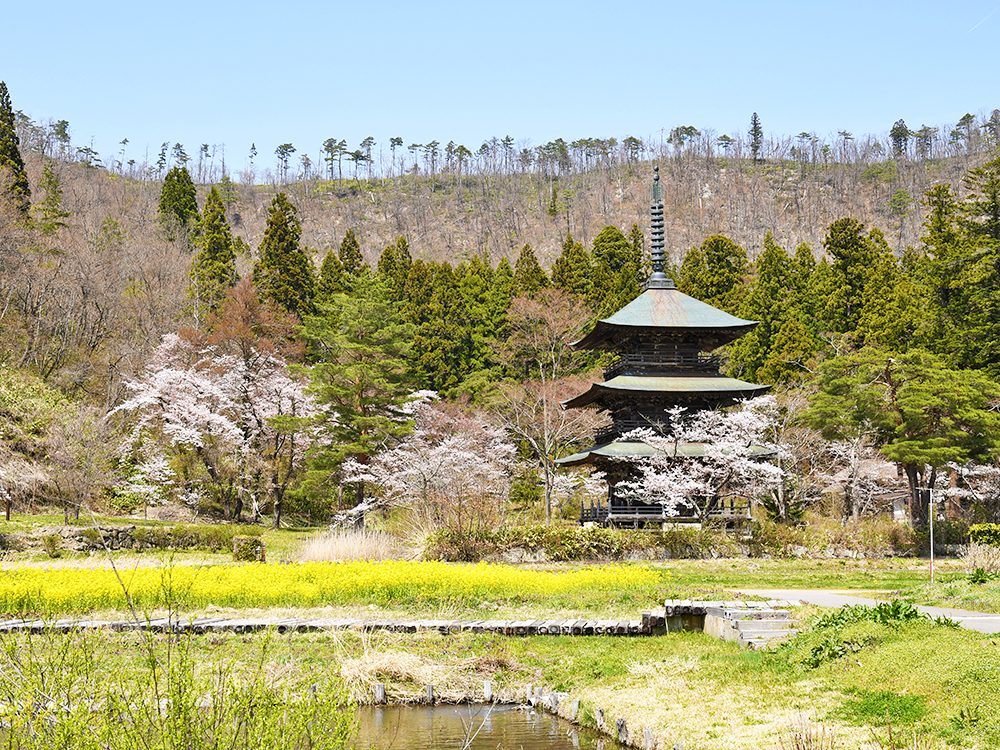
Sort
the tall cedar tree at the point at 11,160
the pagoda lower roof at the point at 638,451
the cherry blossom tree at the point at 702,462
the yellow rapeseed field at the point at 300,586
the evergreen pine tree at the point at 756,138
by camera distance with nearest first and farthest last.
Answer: the yellow rapeseed field at the point at 300,586 < the cherry blossom tree at the point at 702,462 < the pagoda lower roof at the point at 638,451 < the tall cedar tree at the point at 11,160 < the evergreen pine tree at the point at 756,138

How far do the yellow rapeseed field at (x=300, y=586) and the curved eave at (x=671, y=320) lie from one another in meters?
16.4

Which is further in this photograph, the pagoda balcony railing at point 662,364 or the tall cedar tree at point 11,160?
the tall cedar tree at point 11,160

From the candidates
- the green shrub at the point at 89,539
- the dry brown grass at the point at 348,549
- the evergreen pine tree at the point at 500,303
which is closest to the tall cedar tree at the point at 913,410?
the dry brown grass at the point at 348,549

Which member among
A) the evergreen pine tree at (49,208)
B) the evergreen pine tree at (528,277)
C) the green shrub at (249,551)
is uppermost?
the evergreen pine tree at (49,208)

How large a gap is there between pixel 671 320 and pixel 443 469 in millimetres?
9809

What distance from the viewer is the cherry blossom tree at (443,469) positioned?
26.2 m

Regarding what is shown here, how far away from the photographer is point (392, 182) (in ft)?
340

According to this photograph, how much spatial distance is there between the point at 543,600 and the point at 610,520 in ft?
53.2

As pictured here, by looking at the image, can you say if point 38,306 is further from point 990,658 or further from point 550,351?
point 990,658

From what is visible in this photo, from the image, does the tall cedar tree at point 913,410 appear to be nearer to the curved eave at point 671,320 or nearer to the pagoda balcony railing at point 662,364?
the curved eave at point 671,320

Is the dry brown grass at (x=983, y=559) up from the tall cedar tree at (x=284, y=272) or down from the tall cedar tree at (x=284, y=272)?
down

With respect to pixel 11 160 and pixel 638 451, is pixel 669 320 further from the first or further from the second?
pixel 11 160

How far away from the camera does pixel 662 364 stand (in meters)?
33.1

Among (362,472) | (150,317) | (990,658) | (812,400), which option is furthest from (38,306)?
(990,658)
